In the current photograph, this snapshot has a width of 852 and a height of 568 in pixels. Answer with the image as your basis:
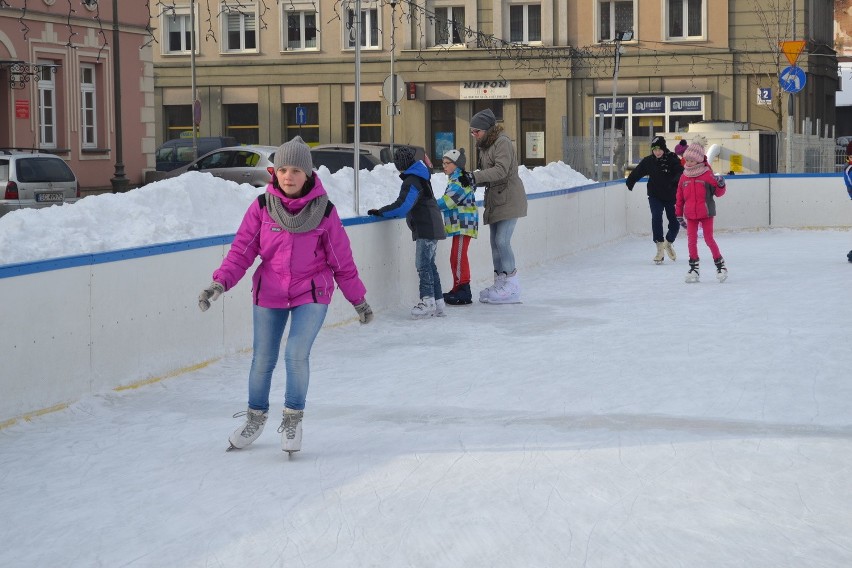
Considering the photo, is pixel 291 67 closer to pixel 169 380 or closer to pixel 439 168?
pixel 439 168

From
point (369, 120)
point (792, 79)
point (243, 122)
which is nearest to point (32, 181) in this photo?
point (792, 79)

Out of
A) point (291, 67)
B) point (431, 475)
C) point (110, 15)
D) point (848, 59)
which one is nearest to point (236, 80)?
point (291, 67)

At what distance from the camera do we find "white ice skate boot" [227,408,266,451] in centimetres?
721

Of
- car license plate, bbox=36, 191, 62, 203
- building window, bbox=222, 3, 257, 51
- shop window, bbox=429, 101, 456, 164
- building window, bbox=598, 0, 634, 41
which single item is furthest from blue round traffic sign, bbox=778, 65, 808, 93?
building window, bbox=222, 3, 257, 51

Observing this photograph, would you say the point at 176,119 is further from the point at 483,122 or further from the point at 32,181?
the point at 483,122

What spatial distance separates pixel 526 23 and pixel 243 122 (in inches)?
410

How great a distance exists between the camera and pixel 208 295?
691 centimetres

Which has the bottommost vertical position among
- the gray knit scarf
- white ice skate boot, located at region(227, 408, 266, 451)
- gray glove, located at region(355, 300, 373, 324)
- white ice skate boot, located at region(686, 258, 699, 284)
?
white ice skate boot, located at region(227, 408, 266, 451)

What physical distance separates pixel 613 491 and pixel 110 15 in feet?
91.1

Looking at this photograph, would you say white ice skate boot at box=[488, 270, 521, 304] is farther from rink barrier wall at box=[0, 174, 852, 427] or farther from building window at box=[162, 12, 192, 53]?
building window at box=[162, 12, 192, 53]

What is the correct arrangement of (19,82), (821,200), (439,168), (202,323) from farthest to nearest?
(439,168), (19,82), (821,200), (202,323)

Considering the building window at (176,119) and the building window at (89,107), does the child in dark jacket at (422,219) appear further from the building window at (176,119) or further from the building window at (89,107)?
the building window at (176,119)

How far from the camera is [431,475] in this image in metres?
6.58

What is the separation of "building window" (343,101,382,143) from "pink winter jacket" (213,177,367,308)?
141 feet
